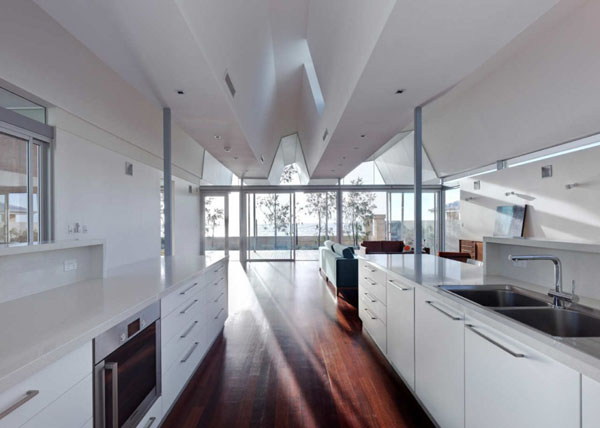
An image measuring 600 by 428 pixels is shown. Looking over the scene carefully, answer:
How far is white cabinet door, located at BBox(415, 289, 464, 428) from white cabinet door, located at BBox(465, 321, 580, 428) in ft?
0.24

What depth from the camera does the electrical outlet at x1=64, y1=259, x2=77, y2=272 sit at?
186cm

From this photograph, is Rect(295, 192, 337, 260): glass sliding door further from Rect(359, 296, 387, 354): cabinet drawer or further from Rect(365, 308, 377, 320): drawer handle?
Rect(365, 308, 377, 320): drawer handle

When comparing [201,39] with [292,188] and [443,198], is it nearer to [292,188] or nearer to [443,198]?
[292,188]

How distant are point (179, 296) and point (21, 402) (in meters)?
1.21

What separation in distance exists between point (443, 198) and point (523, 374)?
30.9ft

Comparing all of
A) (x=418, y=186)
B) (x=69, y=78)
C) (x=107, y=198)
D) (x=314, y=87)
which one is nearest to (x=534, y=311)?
(x=418, y=186)

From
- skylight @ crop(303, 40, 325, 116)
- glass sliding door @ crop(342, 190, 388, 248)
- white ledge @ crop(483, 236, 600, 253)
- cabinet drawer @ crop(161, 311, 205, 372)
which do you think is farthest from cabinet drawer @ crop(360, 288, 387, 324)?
glass sliding door @ crop(342, 190, 388, 248)

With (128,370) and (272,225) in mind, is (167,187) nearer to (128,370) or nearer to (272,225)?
(128,370)

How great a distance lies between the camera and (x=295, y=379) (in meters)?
2.45

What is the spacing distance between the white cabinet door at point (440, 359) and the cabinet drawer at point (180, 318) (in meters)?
1.61

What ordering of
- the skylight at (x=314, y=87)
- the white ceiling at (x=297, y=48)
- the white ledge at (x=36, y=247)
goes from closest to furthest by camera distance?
the white ledge at (x=36, y=247)
the white ceiling at (x=297, y=48)
the skylight at (x=314, y=87)

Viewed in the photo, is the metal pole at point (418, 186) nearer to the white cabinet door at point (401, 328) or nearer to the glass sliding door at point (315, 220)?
the white cabinet door at point (401, 328)

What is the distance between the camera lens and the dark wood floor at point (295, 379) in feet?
6.50

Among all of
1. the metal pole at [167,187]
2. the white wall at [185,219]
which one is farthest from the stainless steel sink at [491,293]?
the white wall at [185,219]
